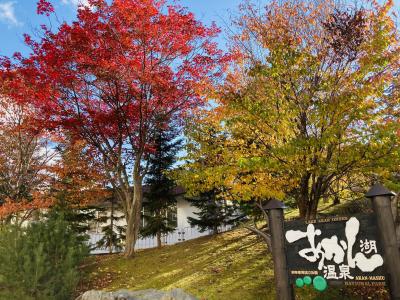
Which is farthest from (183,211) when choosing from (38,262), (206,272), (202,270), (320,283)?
(320,283)

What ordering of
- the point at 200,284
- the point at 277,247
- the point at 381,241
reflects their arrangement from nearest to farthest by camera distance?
the point at 381,241
the point at 277,247
the point at 200,284

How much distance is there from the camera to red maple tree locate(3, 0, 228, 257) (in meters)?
13.4

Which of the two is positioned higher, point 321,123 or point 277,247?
point 321,123

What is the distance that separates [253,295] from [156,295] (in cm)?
268

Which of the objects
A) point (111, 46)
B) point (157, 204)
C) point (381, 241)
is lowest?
point (381, 241)

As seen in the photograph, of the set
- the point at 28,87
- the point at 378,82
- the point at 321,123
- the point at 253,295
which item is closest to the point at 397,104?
the point at 378,82

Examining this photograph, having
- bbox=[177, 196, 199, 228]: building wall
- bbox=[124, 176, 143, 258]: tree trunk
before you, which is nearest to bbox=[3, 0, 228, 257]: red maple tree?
bbox=[124, 176, 143, 258]: tree trunk

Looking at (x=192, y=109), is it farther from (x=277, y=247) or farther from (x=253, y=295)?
(x=277, y=247)

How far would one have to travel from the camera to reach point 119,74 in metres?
13.6

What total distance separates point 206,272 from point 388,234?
8011 mm

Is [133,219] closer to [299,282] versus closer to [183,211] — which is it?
[183,211]

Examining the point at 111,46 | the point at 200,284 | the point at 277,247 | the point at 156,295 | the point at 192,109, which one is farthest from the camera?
Answer: the point at 192,109

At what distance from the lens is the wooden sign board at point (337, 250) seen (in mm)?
5270

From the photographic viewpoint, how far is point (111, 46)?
13.5 m
